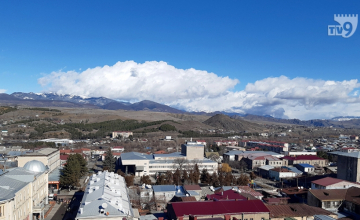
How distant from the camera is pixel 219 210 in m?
14.0

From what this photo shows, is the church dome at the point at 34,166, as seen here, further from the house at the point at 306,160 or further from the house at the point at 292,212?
the house at the point at 306,160

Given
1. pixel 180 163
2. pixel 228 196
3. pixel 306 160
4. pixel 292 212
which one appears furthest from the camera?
pixel 306 160

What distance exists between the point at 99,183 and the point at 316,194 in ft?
42.8

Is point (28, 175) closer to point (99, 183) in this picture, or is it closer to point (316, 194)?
point (99, 183)

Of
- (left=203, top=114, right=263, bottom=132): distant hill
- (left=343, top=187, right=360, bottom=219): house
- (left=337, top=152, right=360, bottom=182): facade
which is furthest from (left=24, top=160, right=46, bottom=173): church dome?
(left=203, top=114, right=263, bottom=132): distant hill

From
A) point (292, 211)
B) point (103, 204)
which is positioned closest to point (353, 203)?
point (292, 211)

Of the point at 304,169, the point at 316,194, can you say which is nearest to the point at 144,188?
the point at 316,194

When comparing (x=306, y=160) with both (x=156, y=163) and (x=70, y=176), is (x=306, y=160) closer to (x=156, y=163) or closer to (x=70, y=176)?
(x=156, y=163)

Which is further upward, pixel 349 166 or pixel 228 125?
pixel 228 125

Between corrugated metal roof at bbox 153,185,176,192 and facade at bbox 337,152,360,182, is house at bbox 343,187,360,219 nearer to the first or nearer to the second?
facade at bbox 337,152,360,182

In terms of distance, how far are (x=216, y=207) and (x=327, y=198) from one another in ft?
25.1

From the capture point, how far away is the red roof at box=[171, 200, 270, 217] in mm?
13766

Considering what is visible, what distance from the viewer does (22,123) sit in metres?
71.8

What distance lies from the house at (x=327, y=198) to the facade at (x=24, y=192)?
16.4 metres
